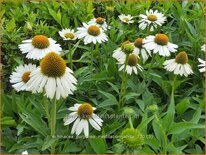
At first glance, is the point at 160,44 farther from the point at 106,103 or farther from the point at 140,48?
the point at 106,103

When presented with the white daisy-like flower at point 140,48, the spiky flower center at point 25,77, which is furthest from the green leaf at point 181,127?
the spiky flower center at point 25,77

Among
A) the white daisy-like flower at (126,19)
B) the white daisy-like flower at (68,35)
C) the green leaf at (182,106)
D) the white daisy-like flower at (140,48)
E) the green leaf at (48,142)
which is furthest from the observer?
the white daisy-like flower at (126,19)

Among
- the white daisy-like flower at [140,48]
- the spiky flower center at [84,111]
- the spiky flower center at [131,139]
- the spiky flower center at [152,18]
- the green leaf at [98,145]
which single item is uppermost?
the spiky flower center at [152,18]

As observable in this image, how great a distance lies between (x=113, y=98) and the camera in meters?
1.48

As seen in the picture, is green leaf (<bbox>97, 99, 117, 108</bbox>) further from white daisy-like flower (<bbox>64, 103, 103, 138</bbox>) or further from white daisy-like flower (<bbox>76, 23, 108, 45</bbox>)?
white daisy-like flower (<bbox>76, 23, 108, 45</bbox>)

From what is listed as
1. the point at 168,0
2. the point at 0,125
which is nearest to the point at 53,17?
the point at 168,0

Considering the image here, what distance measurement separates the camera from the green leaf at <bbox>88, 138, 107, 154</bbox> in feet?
4.28

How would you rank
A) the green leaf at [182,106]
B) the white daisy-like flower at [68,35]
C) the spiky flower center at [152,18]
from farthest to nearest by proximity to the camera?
the spiky flower center at [152,18] → the white daisy-like flower at [68,35] → the green leaf at [182,106]

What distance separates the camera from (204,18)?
2.09 meters

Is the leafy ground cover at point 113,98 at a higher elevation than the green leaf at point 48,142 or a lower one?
higher

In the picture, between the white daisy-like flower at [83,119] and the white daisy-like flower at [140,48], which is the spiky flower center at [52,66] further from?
the white daisy-like flower at [140,48]

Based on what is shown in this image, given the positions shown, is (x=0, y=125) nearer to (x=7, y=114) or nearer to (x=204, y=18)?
(x=7, y=114)

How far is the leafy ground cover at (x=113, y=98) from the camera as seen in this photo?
4.29 ft

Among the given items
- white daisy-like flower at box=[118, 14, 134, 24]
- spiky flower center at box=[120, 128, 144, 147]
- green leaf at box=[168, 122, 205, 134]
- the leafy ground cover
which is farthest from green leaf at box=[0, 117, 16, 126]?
white daisy-like flower at box=[118, 14, 134, 24]
